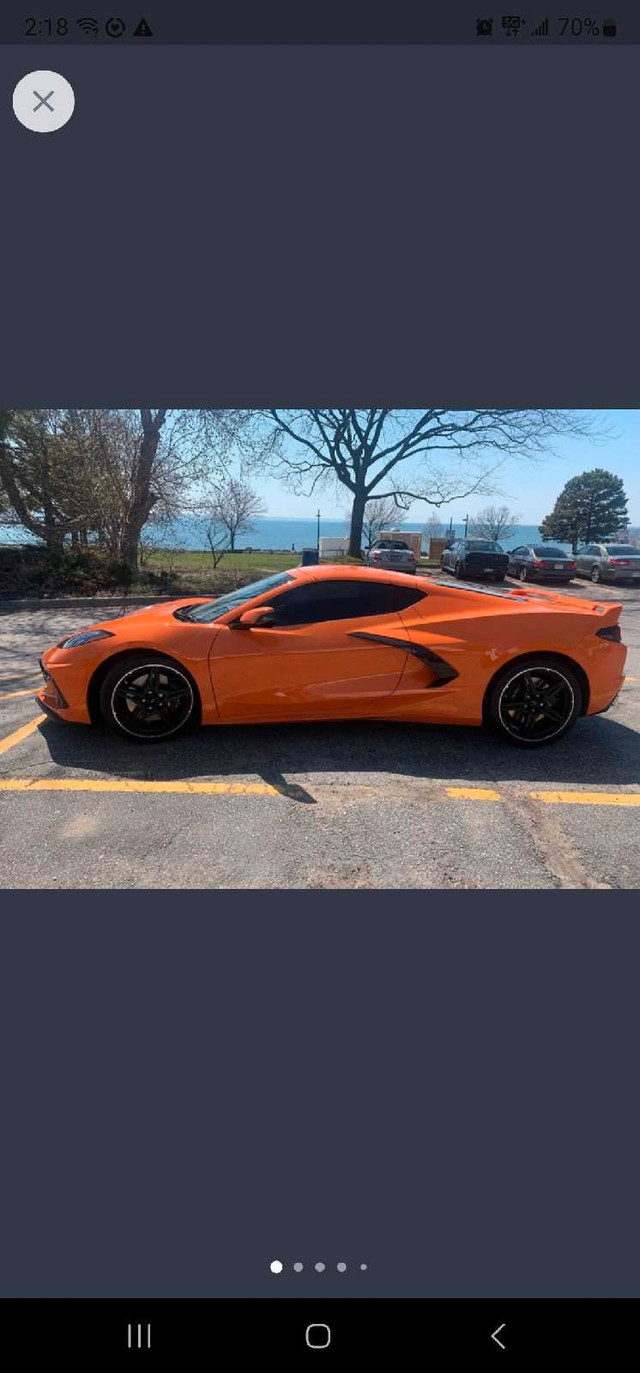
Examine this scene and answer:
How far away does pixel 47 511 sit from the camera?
11.0m

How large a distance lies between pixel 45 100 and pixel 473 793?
3.07 m

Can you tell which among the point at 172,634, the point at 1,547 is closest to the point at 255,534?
the point at 1,547

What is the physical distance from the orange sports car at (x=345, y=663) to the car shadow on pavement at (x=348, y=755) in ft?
0.56

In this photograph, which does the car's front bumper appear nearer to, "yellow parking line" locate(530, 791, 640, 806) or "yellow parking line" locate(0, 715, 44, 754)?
"yellow parking line" locate(0, 715, 44, 754)

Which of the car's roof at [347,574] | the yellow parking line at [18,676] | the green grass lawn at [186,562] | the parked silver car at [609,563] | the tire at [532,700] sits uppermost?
the parked silver car at [609,563]

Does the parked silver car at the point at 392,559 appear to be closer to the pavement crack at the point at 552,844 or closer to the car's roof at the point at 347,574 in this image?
the car's roof at the point at 347,574

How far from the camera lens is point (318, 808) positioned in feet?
9.62

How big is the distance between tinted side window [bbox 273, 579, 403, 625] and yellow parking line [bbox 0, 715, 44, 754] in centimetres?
191

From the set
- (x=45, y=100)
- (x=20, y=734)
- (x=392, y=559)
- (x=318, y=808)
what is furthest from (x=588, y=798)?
(x=392, y=559)

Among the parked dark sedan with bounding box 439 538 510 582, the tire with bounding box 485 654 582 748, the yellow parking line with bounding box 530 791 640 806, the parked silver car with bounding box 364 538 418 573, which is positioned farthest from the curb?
the parked dark sedan with bounding box 439 538 510 582

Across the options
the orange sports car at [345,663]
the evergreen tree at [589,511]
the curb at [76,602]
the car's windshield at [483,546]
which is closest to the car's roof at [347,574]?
the orange sports car at [345,663]

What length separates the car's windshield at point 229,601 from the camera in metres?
3.78

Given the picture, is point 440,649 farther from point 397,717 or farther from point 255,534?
point 255,534

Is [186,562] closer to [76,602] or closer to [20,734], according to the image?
[76,602]
